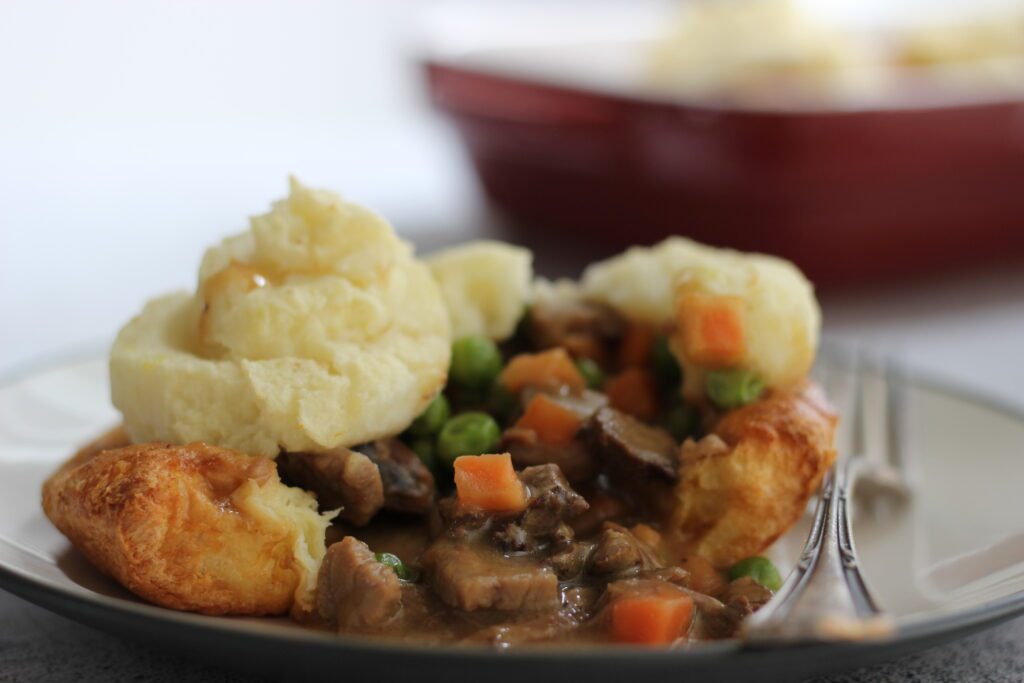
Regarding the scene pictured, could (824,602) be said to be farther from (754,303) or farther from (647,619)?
(754,303)

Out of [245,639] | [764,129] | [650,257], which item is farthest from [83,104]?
[245,639]

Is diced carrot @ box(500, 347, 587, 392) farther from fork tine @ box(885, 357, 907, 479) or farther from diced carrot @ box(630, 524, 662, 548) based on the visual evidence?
fork tine @ box(885, 357, 907, 479)

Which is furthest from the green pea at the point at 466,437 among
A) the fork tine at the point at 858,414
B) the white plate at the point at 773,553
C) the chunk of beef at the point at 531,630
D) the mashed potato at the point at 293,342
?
the fork tine at the point at 858,414

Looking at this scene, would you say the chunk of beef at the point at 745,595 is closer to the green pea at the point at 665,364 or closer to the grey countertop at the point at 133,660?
the grey countertop at the point at 133,660

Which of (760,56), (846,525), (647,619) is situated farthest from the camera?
(760,56)

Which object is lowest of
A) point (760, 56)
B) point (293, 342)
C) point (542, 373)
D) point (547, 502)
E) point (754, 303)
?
point (547, 502)

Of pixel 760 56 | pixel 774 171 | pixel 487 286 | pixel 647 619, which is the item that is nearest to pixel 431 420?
pixel 487 286

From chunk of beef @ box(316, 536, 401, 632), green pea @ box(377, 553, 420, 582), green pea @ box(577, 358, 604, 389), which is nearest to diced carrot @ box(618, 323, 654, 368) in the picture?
green pea @ box(577, 358, 604, 389)
